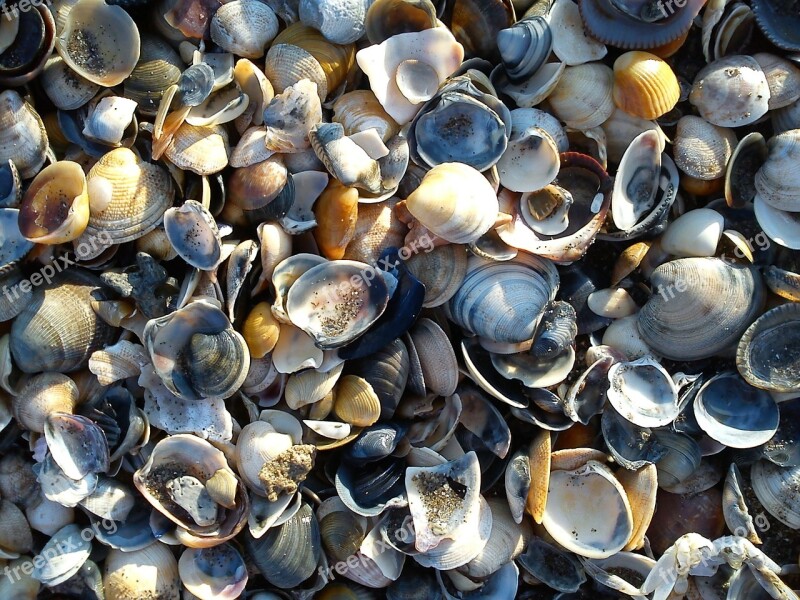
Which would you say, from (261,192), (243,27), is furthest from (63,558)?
(243,27)

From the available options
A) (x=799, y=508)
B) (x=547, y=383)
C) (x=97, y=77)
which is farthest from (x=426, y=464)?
(x=97, y=77)

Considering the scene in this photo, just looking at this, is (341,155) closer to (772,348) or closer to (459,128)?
(459,128)

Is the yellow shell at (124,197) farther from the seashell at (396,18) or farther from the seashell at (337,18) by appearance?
the seashell at (396,18)

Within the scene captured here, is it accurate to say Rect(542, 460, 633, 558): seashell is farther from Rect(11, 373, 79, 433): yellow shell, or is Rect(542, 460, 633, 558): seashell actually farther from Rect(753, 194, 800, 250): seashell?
Rect(11, 373, 79, 433): yellow shell

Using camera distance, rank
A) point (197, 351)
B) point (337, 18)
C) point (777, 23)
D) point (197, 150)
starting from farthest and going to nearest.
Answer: point (777, 23) < point (337, 18) < point (197, 150) < point (197, 351)

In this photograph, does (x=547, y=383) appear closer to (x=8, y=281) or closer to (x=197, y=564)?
(x=197, y=564)
